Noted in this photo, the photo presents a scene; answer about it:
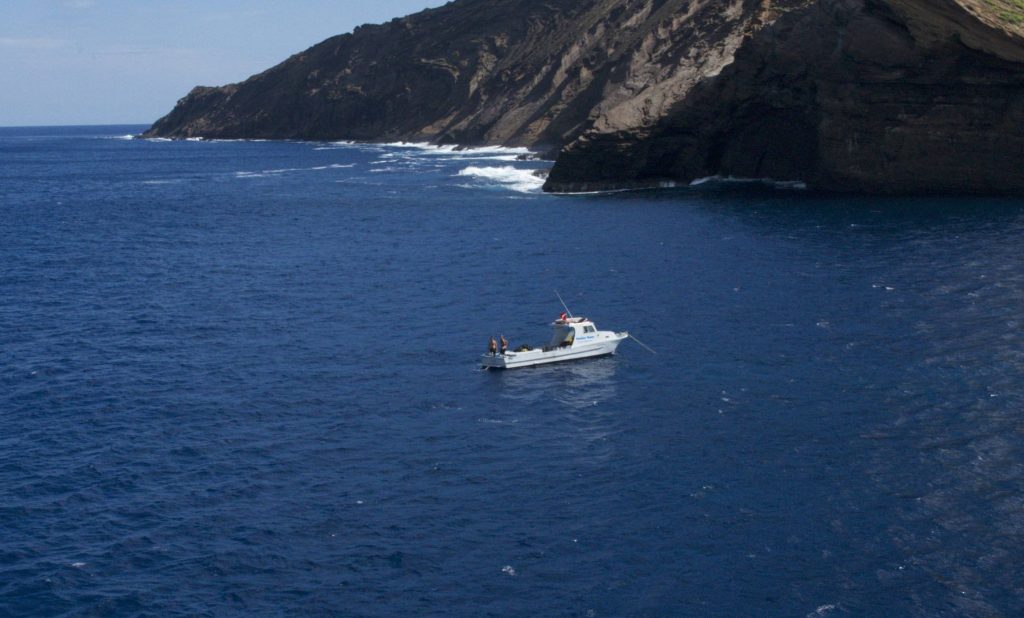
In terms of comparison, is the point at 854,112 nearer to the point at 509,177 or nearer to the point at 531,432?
the point at 509,177

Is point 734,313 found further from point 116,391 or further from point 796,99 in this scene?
point 796,99

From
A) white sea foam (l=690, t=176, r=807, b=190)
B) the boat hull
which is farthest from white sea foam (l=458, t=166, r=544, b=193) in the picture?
the boat hull

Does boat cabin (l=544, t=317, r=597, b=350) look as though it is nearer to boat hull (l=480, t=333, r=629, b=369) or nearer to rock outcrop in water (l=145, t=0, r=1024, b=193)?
boat hull (l=480, t=333, r=629, b=369)

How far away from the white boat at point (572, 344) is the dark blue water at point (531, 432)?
0.90m

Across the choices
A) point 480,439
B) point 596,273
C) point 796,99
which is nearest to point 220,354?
point 480,439

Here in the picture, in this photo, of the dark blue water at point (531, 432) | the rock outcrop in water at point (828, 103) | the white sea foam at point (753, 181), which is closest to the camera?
the dark blue water at point (531, 432)

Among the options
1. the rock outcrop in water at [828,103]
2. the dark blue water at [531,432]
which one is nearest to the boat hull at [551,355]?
the dark blue water at [531,432]

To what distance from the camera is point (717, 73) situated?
121 meters

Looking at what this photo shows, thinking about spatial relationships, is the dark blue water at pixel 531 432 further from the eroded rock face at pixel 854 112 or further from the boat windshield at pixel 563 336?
the eroded rock face at pixel 854 112

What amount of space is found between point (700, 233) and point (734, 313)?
2845 cm

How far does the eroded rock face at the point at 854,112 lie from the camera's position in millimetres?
98625

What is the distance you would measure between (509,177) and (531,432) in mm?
109165

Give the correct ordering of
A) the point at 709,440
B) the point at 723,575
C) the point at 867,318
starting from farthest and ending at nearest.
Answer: the point at 867,318, the point at 709,440, the point at 723,575

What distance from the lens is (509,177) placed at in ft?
505
